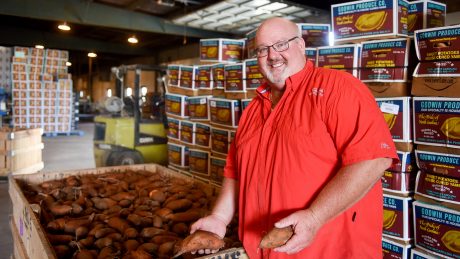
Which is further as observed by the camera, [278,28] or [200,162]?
[200,162]

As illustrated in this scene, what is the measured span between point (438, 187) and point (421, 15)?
4.84 feet

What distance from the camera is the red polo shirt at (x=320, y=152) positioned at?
163 centimetres

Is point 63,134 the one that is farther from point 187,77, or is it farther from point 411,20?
point 411,20

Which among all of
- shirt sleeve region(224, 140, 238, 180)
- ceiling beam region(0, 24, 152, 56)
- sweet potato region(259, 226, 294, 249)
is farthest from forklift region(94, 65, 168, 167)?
ceiling beam region(0, 24, 152, 56)

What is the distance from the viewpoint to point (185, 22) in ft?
44.6

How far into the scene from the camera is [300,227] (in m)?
1.56

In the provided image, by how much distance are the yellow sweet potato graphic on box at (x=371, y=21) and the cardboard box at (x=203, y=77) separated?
99.0 inches

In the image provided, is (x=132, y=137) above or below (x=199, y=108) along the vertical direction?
below

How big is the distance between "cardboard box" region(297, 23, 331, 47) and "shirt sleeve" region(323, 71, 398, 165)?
2468 millimetres

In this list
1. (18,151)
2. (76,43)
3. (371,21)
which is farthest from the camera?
(76,43)

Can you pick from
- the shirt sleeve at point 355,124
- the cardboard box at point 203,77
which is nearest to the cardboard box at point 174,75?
the cardboard box at point 203,77

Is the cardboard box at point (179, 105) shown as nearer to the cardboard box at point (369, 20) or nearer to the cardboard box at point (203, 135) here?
the cardboard box at point (203, 135)

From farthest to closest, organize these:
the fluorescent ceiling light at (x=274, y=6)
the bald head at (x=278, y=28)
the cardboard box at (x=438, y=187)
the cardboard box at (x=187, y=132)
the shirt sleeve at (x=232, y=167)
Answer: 1. the fluorescent ceiling light at (x=274, y=6)
2. the cardboard box at (x=187, y=132)
3. the cardboard box at (x=438, y=187)
4. the shirt sleeve at (x=232, y=167)
5. the bald head at (x=278, y=28)

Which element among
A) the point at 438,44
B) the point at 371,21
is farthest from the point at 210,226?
the point at 371,21
